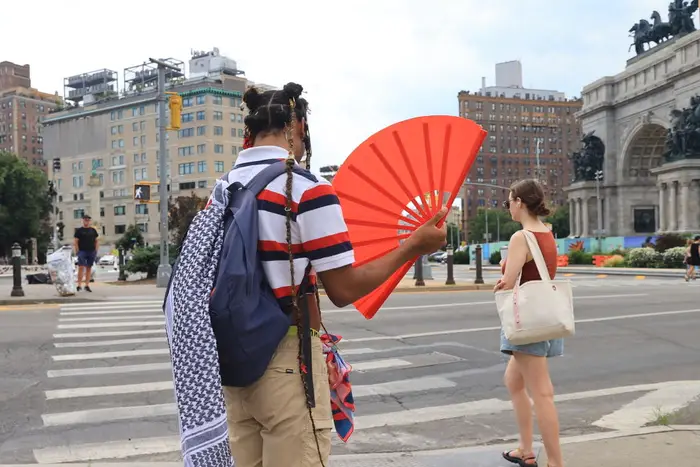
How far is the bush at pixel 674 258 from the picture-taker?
125 ft

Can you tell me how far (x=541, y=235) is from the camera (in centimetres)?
425

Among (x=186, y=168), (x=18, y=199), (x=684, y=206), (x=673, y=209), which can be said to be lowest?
(x=673, y=209)

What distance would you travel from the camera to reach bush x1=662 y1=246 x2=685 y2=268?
38062 mm

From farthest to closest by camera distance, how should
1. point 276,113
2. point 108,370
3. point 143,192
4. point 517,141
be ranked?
point 517,141, point 143,192, point 108,370, point 276,113

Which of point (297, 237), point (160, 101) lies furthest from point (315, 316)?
point (160, 101)

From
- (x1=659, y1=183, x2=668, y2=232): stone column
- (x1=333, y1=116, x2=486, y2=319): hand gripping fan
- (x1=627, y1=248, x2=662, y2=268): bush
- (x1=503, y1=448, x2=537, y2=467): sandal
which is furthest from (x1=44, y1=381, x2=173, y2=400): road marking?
(x1=659, y1=183, x2=668, y2=232): stone column

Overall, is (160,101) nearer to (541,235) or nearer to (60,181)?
(541,235)

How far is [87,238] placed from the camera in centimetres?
1614

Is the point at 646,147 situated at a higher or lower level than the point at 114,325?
higher

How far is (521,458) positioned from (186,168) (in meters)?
116

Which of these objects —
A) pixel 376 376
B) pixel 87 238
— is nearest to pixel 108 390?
pixel 376 376

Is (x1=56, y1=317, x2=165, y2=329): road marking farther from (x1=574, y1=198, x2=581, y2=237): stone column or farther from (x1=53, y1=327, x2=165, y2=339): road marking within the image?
(x1=574, y1=198, x2=581, y2=237): stone column

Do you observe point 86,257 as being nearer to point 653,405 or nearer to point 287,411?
point 653,405

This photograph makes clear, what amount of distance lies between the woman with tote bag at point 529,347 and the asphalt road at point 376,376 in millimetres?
743
